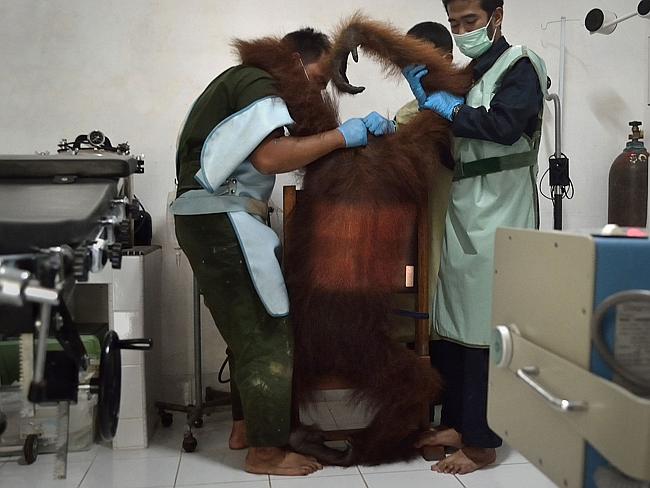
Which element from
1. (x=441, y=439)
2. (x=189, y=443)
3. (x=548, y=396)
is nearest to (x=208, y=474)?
(x=189, y=443)

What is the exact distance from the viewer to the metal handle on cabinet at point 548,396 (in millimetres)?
776

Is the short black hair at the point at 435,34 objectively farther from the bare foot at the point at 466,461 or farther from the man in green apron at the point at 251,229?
the bare foot at the point at 466,461

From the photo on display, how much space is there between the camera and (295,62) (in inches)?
69.7

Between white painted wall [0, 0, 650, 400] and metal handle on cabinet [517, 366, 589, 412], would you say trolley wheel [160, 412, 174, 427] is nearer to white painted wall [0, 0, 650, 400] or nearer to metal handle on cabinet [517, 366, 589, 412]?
white painted wall [0, 0, 650, 400]

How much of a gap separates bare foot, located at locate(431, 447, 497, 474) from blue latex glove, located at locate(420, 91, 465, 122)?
105cm

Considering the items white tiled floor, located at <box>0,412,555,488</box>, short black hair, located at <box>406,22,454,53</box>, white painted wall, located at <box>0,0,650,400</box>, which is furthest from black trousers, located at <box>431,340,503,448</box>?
short black hair, located at <box>406,22,454,53</box>

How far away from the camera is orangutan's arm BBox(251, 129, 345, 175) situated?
5.51 feet

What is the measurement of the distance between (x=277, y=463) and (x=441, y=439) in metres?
0.55

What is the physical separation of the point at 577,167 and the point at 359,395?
1.50m

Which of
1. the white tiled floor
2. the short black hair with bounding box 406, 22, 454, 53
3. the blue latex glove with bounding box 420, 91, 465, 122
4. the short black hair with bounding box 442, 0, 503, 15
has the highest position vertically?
the short black hair with bounding box 406, 22, 454, 53

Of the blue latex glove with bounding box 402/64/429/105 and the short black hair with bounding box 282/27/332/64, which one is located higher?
the short black hair with bounding box 282/27/332/64

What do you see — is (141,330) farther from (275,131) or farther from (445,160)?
(445,160)

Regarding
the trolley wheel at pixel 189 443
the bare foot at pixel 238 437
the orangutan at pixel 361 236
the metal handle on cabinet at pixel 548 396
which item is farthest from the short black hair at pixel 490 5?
the trolley wheel at pixel 189 443

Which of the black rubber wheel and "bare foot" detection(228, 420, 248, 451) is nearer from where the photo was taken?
the black rubber wheel
